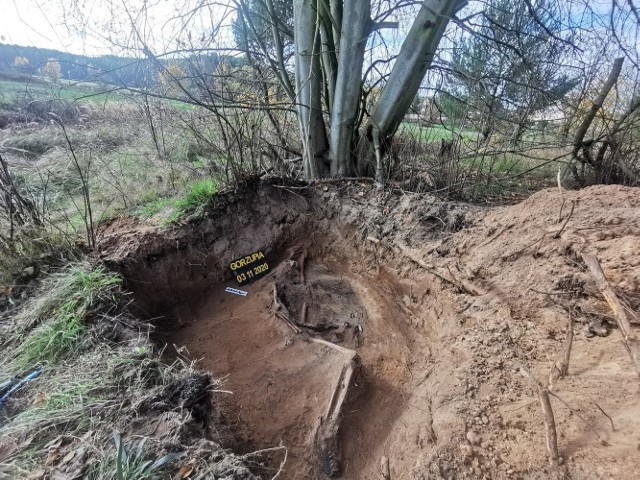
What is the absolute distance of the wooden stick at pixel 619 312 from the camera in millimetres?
1230

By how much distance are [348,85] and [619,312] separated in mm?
3657

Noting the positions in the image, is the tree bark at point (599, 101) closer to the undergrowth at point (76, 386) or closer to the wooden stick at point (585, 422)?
the wooden stick at point (585, 422)

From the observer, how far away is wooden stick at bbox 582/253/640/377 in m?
1.23

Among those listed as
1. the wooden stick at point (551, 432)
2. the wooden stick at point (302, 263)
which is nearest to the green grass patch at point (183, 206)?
the wooden stick at point (302, 263)

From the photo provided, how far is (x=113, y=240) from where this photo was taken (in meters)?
3.33

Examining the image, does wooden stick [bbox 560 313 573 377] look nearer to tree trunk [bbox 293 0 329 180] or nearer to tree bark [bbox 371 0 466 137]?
tree bark [bbox 371 0 466 137]

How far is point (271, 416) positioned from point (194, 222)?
2205 mm

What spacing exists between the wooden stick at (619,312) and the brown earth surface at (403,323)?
0.17m

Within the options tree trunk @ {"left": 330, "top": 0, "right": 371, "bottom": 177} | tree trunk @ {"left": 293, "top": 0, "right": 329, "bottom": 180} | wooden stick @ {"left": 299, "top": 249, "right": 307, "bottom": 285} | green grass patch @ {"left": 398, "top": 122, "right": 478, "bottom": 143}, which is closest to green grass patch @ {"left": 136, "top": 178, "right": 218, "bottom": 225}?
wooden stick @ {"left": 299, "top": 249, "right": 307, "bottom": 285}

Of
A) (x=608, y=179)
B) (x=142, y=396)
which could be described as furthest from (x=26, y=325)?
(x=608, y=179)

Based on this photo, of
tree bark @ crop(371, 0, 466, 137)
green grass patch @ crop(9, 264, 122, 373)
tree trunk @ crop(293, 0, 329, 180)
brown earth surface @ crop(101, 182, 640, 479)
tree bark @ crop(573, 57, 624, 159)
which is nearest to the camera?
brown earth surface @ crop(101, 182, 640, 479)

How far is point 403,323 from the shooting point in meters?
3.22

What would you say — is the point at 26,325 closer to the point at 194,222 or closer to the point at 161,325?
the point at 161,325

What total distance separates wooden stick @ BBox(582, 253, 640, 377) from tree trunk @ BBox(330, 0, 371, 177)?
3.17 meters
